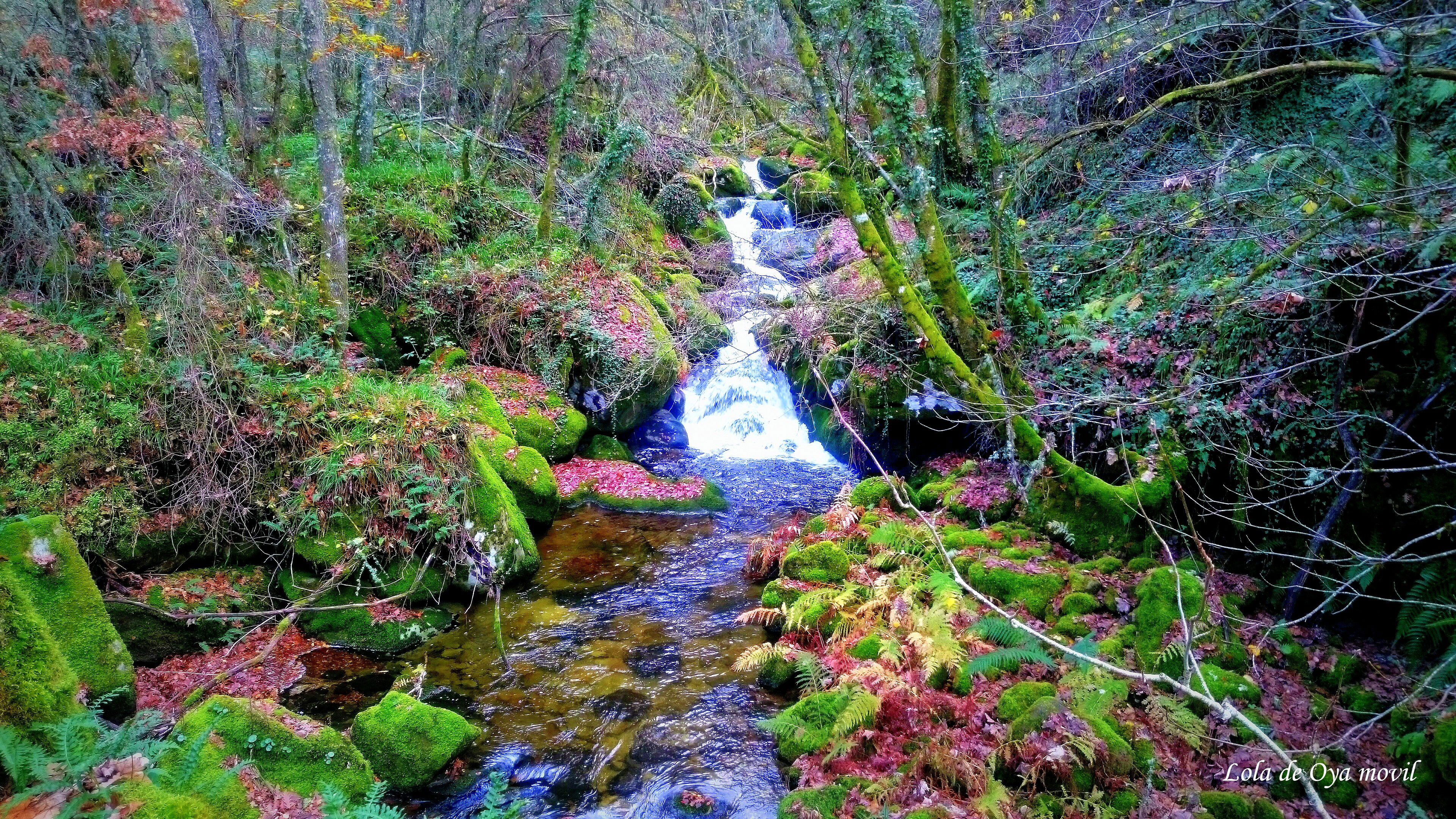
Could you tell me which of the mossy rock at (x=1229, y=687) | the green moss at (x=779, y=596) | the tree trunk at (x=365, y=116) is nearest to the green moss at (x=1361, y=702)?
the mossy rock at (x=1229, y=687)

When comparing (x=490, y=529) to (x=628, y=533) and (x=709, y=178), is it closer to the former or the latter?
(x=628, y=533)

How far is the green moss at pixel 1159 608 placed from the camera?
17.1 feet

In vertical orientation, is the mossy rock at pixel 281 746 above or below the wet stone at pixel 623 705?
above

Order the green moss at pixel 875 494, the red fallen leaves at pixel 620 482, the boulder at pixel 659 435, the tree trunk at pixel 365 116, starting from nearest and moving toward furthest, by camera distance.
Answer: the green moss at pixel 875 494
the red fallen leaves at pixel 620 482
the tree trunk at pixel 365 116
the boulder at pixel 659 435

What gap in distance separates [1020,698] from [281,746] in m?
5.24

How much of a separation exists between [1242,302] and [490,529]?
8.35 metres

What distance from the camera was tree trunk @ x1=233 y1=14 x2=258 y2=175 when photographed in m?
11.9

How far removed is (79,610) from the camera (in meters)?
4.68

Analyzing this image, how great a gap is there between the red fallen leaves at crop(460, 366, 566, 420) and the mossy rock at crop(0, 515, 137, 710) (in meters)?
6.39

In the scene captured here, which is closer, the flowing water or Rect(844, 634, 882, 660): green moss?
the flowing water

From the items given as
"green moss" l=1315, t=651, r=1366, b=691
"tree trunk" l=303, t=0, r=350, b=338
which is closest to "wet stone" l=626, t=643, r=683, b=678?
"green moss" l=1315, t=651, r=1366, b=691

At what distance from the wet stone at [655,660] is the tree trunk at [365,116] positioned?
11.7 meters

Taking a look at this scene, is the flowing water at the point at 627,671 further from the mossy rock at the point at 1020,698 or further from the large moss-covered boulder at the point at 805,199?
→ the large moss-covered boulder at the point at 805,199

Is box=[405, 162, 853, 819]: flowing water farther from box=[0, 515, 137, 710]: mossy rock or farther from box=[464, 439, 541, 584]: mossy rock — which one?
box=[0, 515, 137, 710]: mossy rock
